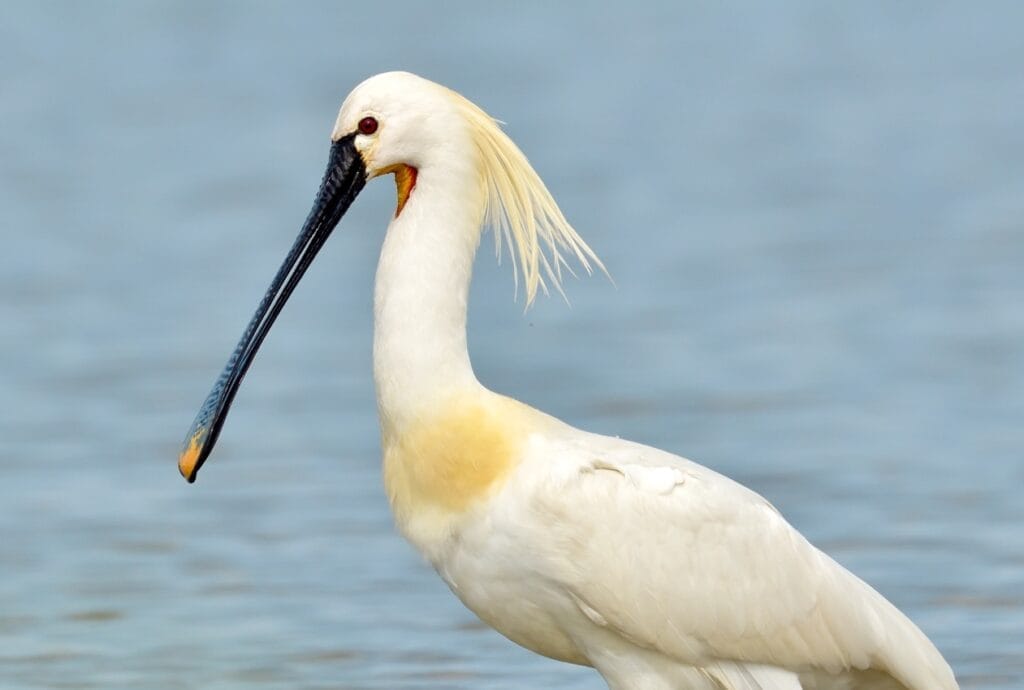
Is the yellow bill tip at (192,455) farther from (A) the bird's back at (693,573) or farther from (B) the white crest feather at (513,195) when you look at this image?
(A) the bird's back at (693,573)

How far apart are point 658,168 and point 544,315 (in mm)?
6018

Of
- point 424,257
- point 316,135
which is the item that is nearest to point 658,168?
point 316,135

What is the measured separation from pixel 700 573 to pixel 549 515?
2.07ft

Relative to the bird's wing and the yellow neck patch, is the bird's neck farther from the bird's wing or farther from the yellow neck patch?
the bird's wing

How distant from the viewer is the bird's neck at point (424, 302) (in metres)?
8.05

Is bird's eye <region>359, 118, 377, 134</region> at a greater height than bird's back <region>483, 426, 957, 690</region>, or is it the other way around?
bird's eye <region>359, 118, 377, 134</region>

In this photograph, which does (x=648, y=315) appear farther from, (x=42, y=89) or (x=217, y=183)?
(x=42, y=89)

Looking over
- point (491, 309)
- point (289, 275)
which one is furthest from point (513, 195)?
point (491, 309)

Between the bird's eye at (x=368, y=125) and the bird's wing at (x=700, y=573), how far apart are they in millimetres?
1254

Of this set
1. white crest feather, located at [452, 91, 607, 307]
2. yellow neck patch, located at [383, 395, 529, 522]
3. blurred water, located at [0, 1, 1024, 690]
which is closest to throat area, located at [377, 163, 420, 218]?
white crest feather, located at [452, 91, 607, 307]

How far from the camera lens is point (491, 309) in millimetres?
17484

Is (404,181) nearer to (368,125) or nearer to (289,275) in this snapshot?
(368,125)

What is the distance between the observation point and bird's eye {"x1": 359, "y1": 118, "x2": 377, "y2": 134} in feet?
26.9

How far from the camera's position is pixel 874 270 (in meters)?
19.4
